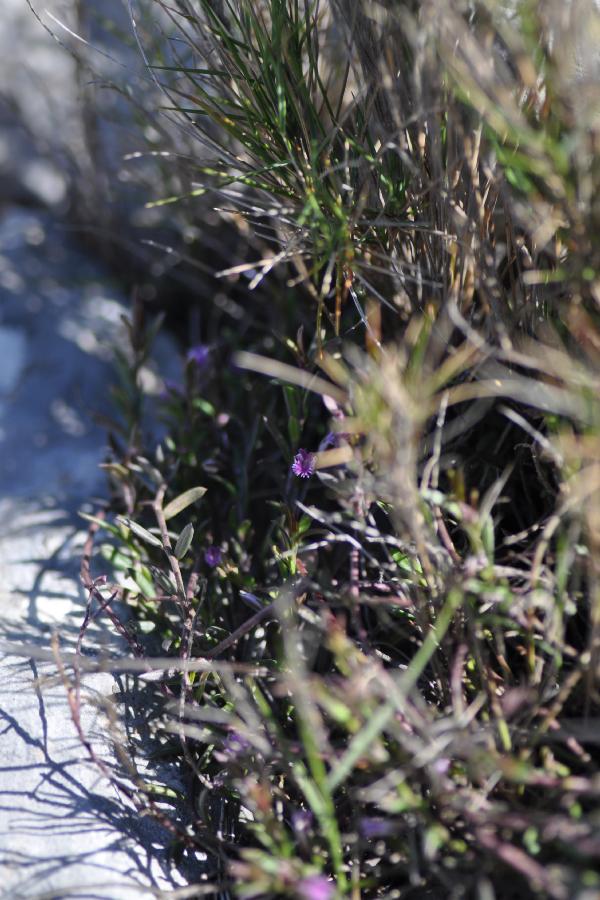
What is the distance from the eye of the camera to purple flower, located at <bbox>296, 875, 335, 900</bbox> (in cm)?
80

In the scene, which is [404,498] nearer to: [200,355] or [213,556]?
[213,556]

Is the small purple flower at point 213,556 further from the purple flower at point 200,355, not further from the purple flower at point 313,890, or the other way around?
the purple flower at point 313,890

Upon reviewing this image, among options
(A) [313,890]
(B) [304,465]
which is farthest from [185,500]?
(A) [313,890]

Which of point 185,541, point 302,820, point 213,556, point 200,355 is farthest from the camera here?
point 200,355

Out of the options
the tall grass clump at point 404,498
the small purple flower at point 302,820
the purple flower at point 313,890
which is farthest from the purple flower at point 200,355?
the purple flower at point 313,890

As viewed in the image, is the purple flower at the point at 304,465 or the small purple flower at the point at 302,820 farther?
the purple flower at the point at 304,465

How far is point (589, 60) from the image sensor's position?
87cm

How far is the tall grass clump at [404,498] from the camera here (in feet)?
2.77

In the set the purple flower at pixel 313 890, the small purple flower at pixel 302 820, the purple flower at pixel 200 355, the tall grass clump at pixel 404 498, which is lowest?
the purple flower at pixel 313 890

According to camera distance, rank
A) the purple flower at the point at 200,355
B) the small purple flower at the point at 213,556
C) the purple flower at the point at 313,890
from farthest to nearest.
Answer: the purple flower at the point at 200,355 → the small purple flower at the point at 213,556 → the purple flower at the point at 313,890

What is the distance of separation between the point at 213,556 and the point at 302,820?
42cm

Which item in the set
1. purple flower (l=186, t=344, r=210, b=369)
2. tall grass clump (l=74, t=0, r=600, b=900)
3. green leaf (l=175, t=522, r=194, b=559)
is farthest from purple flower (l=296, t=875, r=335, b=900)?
purple flower (l=186, t=344, r=210, b=369)

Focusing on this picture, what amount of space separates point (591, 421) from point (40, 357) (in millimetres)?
1317

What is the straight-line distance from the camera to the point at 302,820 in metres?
0.94
